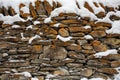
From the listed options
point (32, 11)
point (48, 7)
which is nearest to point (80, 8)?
point (48, 7)

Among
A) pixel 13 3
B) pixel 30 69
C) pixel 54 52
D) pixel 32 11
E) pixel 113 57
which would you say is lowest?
pixel 30 69

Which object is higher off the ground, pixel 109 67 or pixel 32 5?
pixel 32 5

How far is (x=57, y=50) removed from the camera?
11.8 feet

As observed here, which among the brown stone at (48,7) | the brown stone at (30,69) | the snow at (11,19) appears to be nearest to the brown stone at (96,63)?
the brown stone at (30,69)

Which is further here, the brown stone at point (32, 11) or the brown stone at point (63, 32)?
the brown stone at point (32, 11)

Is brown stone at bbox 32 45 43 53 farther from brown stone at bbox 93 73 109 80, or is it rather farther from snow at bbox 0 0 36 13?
brown stone at bbox 93 73 109 80

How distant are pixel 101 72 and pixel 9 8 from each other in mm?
1662

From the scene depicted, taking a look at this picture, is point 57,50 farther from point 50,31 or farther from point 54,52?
point 50,31

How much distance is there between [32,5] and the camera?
3.84 metres

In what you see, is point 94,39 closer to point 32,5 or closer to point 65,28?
point 65,28

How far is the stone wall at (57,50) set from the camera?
Result: 3568 millimetres

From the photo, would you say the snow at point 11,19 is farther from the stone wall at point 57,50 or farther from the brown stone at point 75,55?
the brown stone at point 75,55

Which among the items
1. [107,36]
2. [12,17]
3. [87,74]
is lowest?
[87,74]

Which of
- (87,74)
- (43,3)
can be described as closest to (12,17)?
(43,3)
